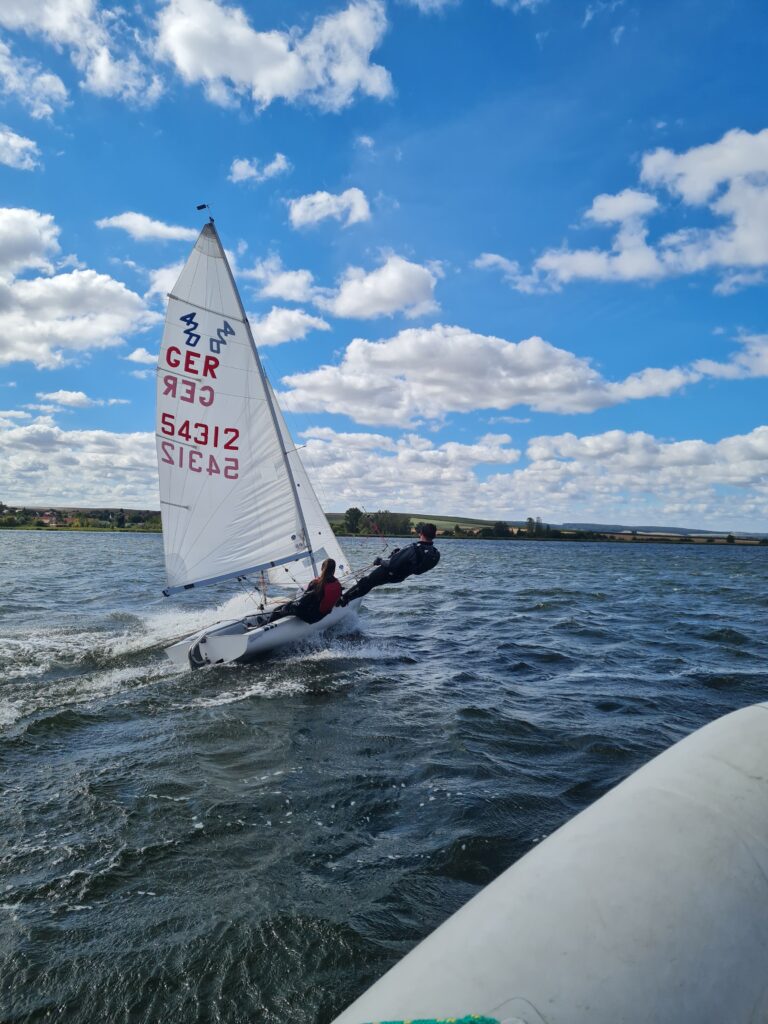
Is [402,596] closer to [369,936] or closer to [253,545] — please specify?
[253,545]

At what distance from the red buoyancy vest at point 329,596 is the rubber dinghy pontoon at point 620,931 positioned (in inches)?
376

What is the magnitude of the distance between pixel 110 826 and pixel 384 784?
2658 millimetres

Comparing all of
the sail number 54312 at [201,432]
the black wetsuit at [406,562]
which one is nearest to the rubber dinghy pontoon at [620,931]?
the black wetsuit at [406,562]

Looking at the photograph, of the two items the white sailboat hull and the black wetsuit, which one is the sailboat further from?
the black wetsuit

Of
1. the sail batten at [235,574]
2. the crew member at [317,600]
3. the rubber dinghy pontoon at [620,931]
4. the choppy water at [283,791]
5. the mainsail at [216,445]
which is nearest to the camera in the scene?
the rubber dinghy pontoon at [620,931]

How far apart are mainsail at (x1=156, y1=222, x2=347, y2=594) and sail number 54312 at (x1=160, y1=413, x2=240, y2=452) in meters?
0.02

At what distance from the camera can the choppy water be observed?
386cm

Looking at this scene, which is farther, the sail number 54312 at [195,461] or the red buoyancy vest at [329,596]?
the sail number 54312 at [195,461]

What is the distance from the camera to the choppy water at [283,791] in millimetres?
3857

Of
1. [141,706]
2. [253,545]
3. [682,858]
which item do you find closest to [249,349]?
[253,545]

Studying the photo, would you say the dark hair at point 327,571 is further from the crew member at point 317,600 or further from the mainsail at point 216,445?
the mainsail at point 216,445

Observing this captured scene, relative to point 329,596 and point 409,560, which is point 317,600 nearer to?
point 329,596

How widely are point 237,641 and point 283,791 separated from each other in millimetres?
5671

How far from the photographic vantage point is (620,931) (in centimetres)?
247
